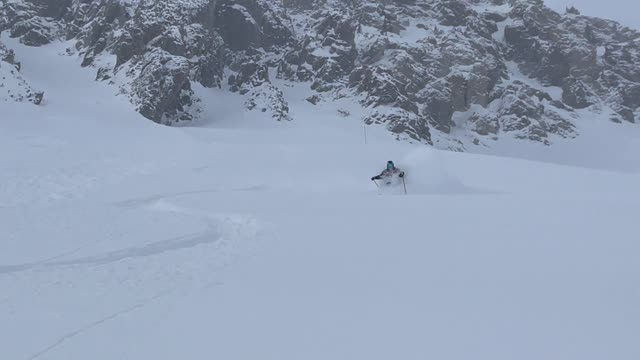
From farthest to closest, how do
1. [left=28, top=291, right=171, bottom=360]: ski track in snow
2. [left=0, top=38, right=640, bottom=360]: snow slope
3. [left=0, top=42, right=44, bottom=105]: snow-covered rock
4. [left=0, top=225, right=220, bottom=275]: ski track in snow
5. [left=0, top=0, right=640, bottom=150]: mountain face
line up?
[left=0, top=0, right=640, bottom=150]: mountain face, [left=0, top=42, right=44, bottom=105]: snow-covered rock, [left=0, top=225, right=220, bottom=275]: ski track in snow, [left=0, top=38, right=640, bottom=360]: snow slope, [left=28, top=291, right=171, bottom=360]: ski track in snow

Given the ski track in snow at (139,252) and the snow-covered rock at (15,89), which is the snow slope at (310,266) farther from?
the snow-covered rock at (15,89)

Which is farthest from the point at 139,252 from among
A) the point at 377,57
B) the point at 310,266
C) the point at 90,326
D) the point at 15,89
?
the point at 377,57

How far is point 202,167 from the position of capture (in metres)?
23.4

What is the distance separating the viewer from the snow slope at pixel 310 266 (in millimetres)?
6383

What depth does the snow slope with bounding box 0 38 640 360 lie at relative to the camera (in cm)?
638

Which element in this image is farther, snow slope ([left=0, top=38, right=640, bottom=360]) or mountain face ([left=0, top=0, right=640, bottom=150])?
mountain face ([left=0, top=0, right=640, bottom=150])

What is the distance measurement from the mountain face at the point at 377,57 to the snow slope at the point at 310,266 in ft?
122

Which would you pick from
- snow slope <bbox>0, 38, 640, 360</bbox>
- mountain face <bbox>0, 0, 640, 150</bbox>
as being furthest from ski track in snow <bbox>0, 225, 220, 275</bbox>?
mountain face <bbox>0, 0, 640, 150</bbox>

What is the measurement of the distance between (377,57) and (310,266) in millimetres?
71550

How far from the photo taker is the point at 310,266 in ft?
30.4

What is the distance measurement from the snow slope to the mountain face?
37313 mm

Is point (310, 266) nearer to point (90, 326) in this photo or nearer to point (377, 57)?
point (90, 326)

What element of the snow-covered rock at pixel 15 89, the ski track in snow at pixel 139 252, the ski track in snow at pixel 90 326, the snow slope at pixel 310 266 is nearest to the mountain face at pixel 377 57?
the snow-covered rock at pixel 15 89

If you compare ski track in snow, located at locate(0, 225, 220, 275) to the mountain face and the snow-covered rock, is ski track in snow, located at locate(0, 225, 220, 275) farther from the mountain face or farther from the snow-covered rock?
the mountain face
